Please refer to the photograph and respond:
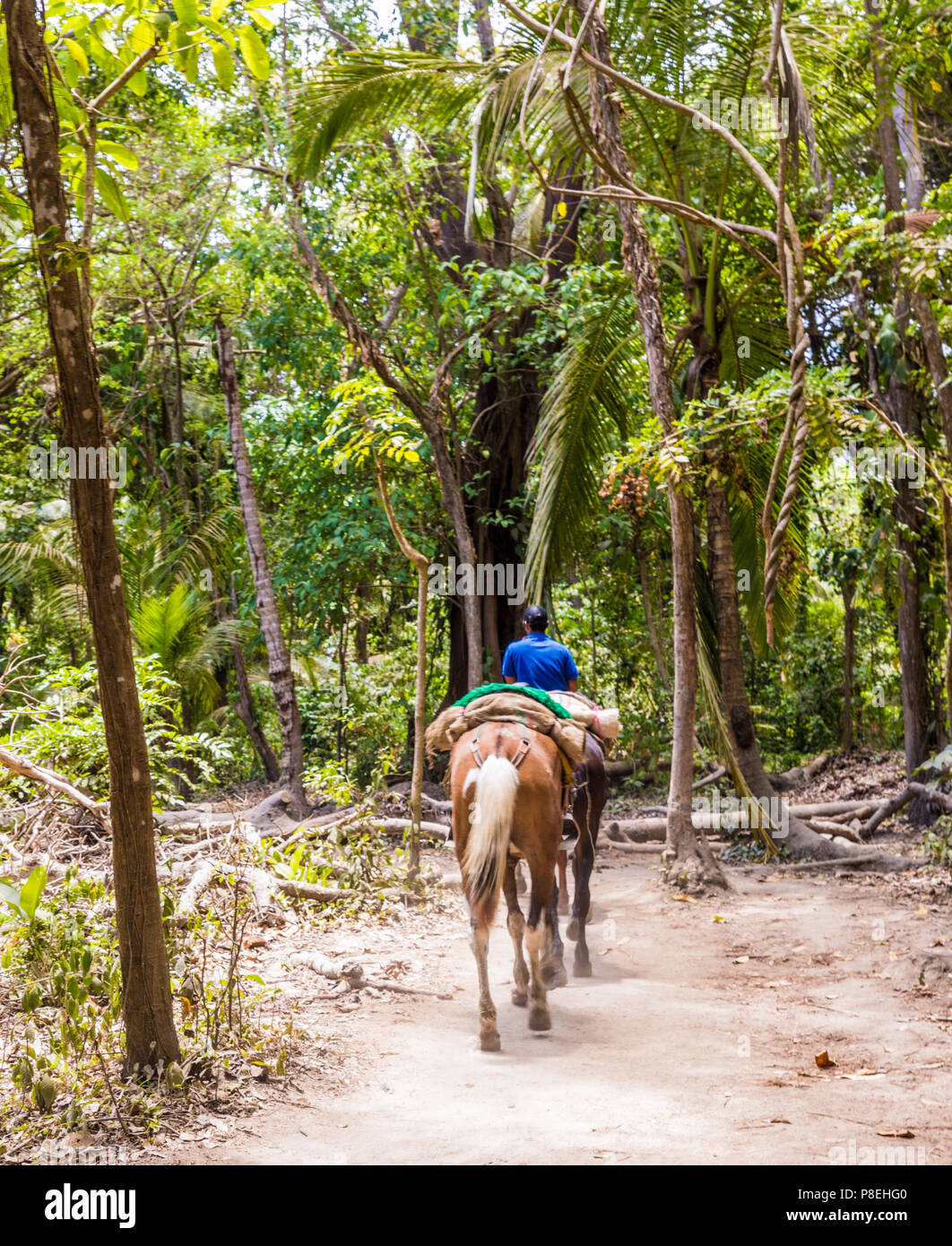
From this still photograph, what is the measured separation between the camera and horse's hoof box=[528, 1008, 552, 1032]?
5.14 meters

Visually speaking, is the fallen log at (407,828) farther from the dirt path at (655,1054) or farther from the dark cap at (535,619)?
the dark cap at (535,619)

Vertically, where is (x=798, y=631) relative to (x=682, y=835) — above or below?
above

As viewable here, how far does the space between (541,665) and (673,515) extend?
2346mm

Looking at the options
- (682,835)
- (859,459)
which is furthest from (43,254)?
(859,459)

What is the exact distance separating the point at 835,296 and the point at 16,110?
27.3 ft

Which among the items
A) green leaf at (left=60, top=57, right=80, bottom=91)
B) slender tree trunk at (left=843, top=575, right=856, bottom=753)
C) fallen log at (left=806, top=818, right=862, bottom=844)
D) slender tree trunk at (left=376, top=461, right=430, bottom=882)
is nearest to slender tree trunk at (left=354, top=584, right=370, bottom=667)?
slender tree trunk at (left=843, top=575, right=856, bottom=753)

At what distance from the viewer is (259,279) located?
1266 cm

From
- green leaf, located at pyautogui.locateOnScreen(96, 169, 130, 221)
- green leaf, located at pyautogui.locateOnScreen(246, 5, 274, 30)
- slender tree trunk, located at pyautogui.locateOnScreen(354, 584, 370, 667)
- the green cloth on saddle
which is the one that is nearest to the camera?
green leaf, located at pyautogui.locateOnScreen(246, 5, 274, 30)

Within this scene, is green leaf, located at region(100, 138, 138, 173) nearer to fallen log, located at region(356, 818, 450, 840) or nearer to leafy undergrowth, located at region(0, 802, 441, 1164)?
leafy undergrowth, located at region(0, 802, 441, 1164)

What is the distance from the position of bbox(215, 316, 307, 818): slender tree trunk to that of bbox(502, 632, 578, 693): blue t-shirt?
480 centimetres

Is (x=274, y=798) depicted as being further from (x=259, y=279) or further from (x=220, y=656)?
(x=259, y=279)

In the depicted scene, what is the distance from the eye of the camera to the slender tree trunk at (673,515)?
825cm

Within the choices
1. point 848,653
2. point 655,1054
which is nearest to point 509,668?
point 655,1054

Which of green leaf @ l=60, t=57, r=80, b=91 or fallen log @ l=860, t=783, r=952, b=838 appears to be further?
fallen log @ l=860, t=783, r=952, b=838
